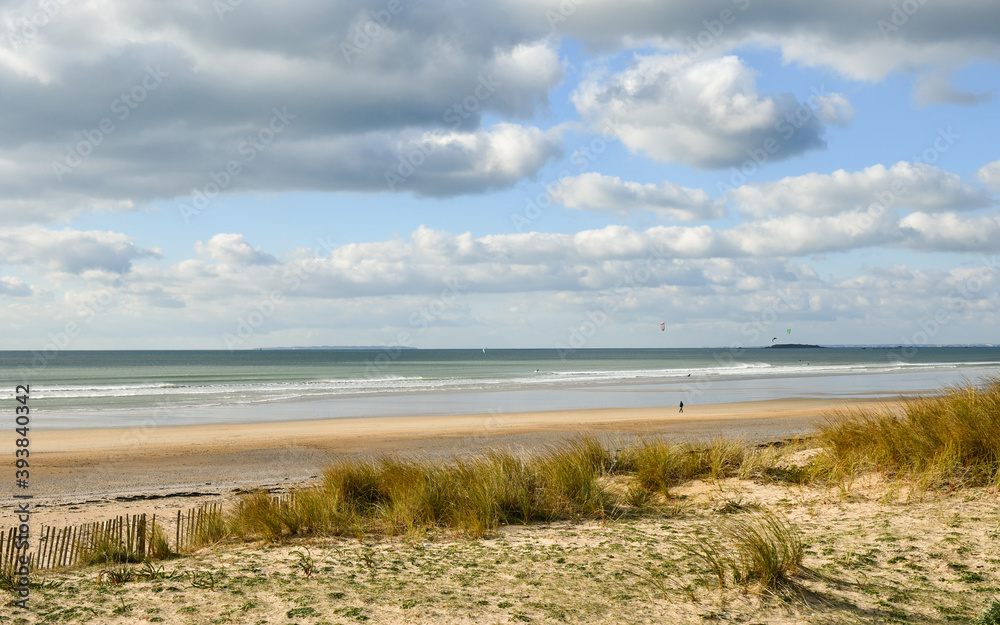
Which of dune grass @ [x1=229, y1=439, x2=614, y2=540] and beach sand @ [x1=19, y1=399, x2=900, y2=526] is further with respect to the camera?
beach sand @ [x1=19, y1=399, x2=900, y2=526]

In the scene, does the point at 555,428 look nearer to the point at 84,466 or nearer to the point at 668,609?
the point at 84,466

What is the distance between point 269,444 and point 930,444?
17.2 metres

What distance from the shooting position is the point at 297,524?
798 centimetres

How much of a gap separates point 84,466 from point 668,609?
639 inches

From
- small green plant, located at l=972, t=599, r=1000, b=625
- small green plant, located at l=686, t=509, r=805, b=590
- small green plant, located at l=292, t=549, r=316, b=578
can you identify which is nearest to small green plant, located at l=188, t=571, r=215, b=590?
small green plant, located at l=292, t=549, r=316, b=578

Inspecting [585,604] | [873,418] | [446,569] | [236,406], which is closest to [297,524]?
[446,569]

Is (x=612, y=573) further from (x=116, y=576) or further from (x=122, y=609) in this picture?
(x=116, y=576)

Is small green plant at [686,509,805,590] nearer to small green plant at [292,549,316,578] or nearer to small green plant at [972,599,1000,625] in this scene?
small green plant at [972,599,1000,625]

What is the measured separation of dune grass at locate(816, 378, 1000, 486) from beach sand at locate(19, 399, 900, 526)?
4014 mm

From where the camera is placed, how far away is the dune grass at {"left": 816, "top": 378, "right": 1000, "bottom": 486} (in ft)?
26.5

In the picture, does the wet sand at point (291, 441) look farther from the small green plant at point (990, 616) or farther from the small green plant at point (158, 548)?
the small green plant at point (990, 616)

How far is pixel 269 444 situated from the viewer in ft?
67.7

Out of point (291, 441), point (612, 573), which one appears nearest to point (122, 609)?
point (612, 573)

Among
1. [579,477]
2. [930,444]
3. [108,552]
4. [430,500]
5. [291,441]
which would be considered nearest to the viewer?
[108,552]
